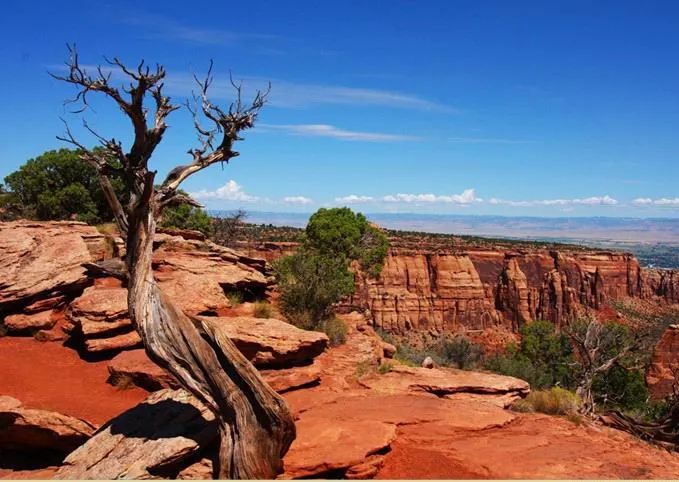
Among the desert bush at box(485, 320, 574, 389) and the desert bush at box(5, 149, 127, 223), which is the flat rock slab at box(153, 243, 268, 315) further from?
the desert bush at box(485, 320, 574, 389)

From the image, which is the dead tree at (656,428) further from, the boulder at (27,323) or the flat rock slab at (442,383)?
the boulder at (27,323)

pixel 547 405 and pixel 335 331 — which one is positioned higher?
pixel 335 331

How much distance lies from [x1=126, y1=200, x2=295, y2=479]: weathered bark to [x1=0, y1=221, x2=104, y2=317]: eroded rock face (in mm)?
9211

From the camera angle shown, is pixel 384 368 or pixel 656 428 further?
pixel 384 368

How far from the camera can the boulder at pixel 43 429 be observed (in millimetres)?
9961

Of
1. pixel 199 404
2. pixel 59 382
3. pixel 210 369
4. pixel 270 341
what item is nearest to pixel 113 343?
pixel 59 382

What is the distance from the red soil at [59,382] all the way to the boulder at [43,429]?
0.88 m

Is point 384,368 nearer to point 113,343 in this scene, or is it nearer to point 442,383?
point 442,383

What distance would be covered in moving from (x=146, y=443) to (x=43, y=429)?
288 cm

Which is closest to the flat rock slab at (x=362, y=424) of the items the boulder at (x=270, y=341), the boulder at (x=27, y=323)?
the boulder at (x=270, y=341)

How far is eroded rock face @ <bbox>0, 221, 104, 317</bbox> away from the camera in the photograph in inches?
619

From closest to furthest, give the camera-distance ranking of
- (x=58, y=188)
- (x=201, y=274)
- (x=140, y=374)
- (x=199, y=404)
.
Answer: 1. (x=199, y=404)
2. (x=140, y=374)
3. (x=201, y=274)
4. (x=58, y=188)

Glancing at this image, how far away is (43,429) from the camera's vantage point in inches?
392

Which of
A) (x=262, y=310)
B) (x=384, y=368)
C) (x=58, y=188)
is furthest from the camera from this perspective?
(x=58, y=188)
